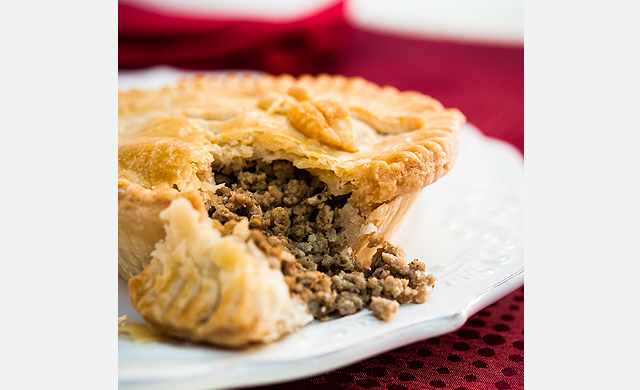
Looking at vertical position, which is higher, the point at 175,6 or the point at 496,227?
the point at 175,6

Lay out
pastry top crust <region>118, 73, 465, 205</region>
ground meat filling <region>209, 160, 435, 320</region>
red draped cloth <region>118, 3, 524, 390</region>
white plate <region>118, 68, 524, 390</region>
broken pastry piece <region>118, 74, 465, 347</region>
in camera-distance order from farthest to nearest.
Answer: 1. red draped cloth <region>118, 3, 524, 390</region>
2. pastry top crust <region>118, 73, 465, 205</region>
3. ground meat filling <region>209, 160, 435, 320</region>
4. broken pastry piece <region>118, 74, 465, 347</region>
5. white plate <region>118, 68, 524, 390</region>

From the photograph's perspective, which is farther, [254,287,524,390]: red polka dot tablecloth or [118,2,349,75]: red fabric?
[118,2,349,75]: red fabric

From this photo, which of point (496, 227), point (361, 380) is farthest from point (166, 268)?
point (496, 227)

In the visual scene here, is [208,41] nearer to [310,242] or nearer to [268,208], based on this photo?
[268,208]

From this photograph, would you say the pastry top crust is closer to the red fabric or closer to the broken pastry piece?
the broken pastry piece

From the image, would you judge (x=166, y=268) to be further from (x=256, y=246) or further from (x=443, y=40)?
(x=443, y=40)

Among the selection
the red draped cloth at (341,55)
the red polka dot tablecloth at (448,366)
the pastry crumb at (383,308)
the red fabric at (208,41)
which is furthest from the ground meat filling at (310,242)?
the red fabric at (208,41)

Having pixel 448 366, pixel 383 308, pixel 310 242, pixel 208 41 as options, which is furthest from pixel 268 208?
pixel 208 41

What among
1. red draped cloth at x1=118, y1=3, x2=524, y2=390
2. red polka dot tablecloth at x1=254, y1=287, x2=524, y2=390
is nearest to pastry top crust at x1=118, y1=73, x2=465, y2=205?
red polka dot tablecloth at x1=254, y1=287, x2=524, y2=390
